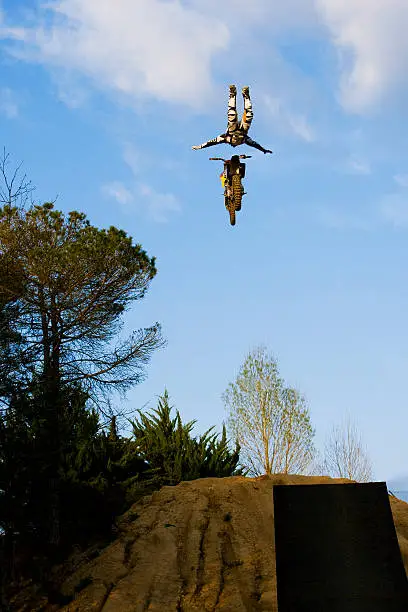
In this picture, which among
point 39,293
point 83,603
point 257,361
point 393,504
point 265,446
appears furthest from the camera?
point 257,361

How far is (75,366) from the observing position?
19125 mm

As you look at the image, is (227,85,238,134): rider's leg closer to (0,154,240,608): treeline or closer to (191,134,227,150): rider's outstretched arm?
(191,134,227,150): rider's outstretched arm

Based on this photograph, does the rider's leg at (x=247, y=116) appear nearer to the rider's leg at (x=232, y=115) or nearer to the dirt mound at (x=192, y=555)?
the rider's leg at (x=232, y=115)

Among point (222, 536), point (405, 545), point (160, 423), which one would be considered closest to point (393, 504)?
point (405, 545)

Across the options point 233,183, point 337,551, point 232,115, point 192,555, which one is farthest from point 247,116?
point 192,555

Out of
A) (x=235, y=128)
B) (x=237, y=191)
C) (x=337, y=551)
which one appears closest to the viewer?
(x=337, y=551)

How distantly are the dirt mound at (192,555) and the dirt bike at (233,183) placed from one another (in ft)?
21.8

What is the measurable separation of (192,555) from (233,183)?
7384 mm

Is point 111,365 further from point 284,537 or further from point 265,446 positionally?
point 284,537

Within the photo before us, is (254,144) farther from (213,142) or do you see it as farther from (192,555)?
(192,555)

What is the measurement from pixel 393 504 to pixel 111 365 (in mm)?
8774

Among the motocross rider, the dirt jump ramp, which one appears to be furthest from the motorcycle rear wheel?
the dirt jump ramp

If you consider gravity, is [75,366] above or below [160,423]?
above

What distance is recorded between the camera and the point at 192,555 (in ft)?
43.8
